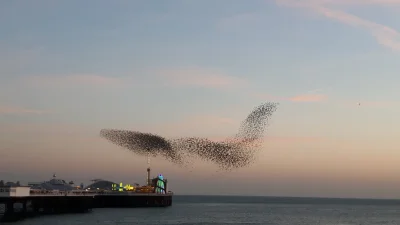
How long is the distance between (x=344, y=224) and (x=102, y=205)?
71162mm

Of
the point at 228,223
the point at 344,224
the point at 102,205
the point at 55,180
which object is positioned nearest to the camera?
the point at 228,223

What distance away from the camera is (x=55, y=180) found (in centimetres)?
17388

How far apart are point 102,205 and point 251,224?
215ft

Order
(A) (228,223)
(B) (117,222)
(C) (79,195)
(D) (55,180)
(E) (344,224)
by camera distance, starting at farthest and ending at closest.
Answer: (D) (55,180)
(C) (79,195)
(E) (344,224)
(A) (228,223)
(B) (117,222)

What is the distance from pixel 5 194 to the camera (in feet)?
338

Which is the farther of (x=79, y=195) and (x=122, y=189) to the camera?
(x=122, y=189)

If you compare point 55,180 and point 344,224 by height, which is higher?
point 55,180

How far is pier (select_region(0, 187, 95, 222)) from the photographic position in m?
103

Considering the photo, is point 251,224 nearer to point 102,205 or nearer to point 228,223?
point 228,223

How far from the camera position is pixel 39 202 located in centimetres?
11556

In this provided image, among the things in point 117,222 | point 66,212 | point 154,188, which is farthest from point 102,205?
point 117,222

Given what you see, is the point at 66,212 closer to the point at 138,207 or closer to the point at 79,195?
the point at 79,195

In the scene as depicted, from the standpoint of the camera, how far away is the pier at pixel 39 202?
338ft

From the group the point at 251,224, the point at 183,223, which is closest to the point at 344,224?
the point at 251,224
